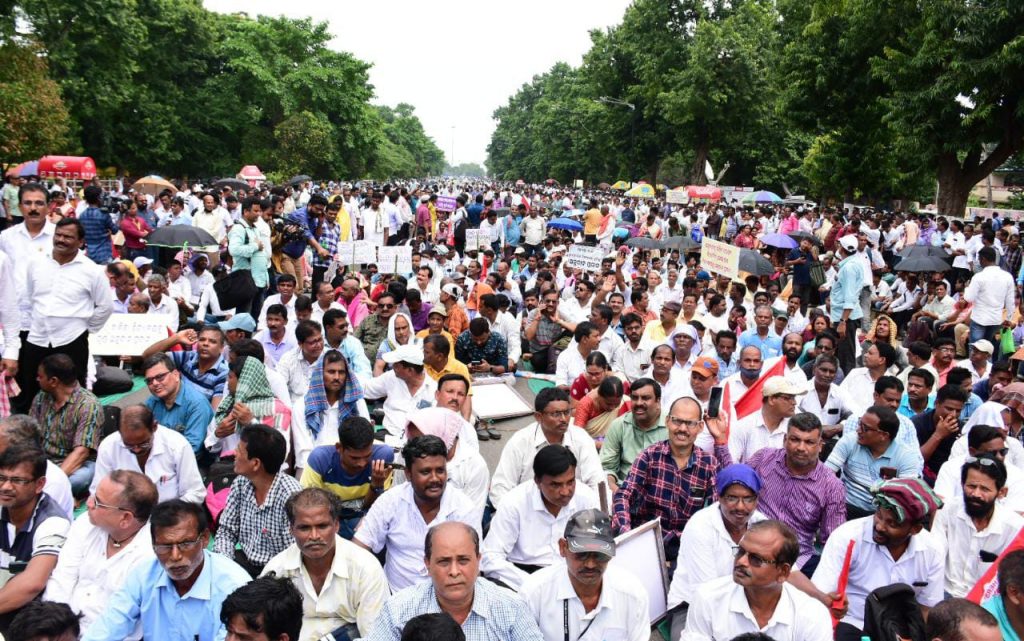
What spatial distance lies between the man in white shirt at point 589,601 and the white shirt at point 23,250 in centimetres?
467

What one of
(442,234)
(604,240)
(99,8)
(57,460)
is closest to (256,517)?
(57,460)

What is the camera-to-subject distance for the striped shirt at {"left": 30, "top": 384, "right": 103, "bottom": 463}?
539 cm

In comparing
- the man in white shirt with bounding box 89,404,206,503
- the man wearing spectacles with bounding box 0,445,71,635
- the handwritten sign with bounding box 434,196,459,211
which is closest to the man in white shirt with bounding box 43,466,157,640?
the man wearing spectacles with bounding box 0,445,71,635

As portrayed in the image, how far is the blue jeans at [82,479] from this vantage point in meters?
5.51

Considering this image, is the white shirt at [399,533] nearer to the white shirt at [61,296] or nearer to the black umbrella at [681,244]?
the white shirt at [61,296]

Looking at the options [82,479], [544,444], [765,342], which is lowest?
[82,479]

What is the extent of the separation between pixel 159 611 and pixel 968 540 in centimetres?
420

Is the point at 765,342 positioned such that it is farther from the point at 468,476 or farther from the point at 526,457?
the point at 468,476

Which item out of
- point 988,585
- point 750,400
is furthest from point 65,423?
point 988,585

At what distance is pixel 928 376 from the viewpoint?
21.5 feet

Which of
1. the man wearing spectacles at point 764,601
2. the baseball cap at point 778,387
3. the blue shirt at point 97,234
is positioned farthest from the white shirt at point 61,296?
the blue shirt at point 97,234

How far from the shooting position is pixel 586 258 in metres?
12.2

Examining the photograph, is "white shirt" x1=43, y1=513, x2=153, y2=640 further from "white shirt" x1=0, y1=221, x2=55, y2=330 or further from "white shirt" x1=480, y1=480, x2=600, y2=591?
"white shirt" x1=0, y1=221, x2=55, y2=330

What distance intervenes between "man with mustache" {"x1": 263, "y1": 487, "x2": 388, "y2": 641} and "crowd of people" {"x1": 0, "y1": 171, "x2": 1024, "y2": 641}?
0.04ft
